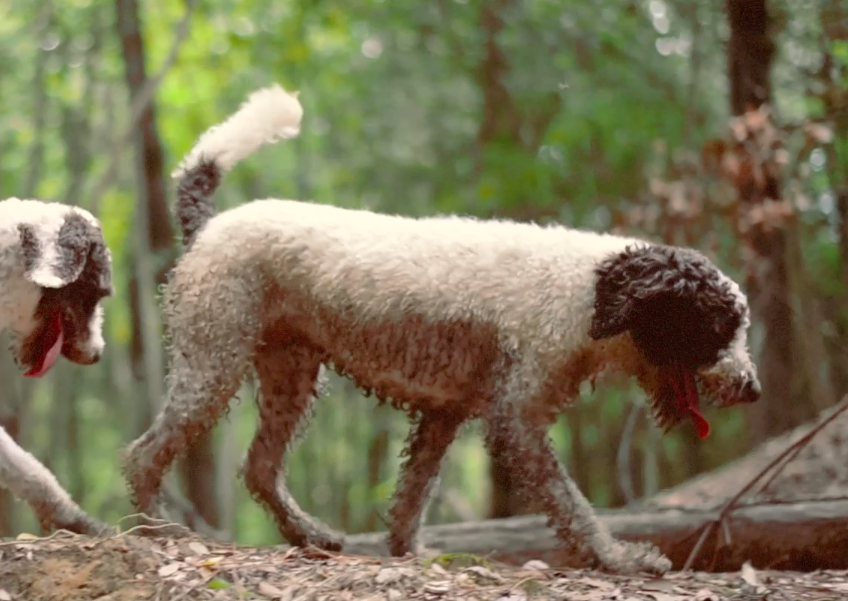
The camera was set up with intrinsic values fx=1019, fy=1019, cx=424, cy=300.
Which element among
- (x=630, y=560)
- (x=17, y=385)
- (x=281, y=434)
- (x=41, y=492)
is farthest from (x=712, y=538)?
(x=17, y=385)

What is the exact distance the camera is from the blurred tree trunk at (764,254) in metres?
6.86

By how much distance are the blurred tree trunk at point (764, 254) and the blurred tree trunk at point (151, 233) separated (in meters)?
4.07

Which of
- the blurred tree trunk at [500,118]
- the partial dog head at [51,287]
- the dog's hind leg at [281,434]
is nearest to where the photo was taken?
the partial dog head at [51,287]

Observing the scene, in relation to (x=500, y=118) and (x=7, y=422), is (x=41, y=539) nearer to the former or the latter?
(x=7, y=422)

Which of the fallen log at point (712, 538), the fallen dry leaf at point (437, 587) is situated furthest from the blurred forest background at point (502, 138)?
the fallen dry leaf at point (437, 587)

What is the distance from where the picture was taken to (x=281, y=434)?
4.31 meters

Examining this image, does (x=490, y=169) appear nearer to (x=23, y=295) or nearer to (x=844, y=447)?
(x=844, y=447)

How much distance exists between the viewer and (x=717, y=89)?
9.04m

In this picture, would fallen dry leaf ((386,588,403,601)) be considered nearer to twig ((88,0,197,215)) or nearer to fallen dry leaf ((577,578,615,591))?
fallen dry leaf ((577,578,615,591))

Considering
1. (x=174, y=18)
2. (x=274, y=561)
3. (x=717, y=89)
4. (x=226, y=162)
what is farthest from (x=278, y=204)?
(x=174, y=18)

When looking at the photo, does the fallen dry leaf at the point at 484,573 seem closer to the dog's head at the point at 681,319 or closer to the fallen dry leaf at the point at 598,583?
the fallen dry leaf at the point at 598,583

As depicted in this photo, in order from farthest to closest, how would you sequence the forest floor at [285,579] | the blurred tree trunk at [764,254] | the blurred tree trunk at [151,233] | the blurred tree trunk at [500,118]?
the blurred tree trunk at [500,118] → the blurred tree trunk at [151,233] → the blurred tree trunk at [764,254] → the forest floor at [285,579]

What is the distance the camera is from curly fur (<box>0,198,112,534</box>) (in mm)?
3900

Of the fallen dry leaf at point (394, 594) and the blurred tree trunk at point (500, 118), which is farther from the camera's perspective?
the blurred tree trunk at point (500, 118)
